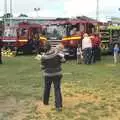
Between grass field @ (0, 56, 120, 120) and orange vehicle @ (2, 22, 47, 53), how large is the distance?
17.7m

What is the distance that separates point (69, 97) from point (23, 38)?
995 inches

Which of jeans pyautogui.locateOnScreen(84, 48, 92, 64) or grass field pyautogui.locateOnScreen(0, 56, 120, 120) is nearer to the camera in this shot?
grass field pyautogui.locateOnScreen(0, 56, 120, 120)

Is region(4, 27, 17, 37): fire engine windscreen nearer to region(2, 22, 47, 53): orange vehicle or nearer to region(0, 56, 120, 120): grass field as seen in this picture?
region(2, 22, 47, 53): orange vehicle

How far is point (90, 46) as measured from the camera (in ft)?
94.3

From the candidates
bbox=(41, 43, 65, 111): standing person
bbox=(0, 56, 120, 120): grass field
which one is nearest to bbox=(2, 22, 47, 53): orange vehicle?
bbox=(0, 56, 120, 120): grass field

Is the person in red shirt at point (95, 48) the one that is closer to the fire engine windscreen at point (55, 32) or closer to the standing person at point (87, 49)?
the standing person at point (87, 49)

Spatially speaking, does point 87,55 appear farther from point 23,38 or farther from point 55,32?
point 23,38

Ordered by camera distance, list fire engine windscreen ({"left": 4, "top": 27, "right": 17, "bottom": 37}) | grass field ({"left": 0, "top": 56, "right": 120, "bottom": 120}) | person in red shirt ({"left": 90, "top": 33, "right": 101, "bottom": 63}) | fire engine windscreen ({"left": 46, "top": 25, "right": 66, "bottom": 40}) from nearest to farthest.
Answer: grass field ({"left": 0, "top": 56, "right": 120, "bottom": 120}), person in red shirt ({"left": 90, "top": 33, "right": 101, "bottom": 63}), fire engine windscreen ({"left": 46, "top": 25, "right": 66, "bottom": 40}), fire engine windscreen ({"left": 4, "top": 27, "right": 17, "bottom": 37})

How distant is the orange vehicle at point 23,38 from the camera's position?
40000 millimetres

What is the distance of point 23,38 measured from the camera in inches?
1587

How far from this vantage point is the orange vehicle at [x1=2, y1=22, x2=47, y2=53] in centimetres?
4000

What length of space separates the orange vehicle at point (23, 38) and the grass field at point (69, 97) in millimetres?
17735

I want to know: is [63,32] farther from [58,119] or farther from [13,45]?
[58,119]

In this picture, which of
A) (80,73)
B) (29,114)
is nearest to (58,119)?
(29,114)
